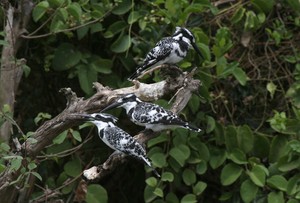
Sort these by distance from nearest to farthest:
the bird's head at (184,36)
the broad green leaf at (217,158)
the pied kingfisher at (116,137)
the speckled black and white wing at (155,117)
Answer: the pied kingfisher at (116,137) < the speckled black and white wing at (155,117) < the bird's head at (184,36) < the broad green leaf at (217,158)

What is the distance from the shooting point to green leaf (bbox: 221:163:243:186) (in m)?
4.40

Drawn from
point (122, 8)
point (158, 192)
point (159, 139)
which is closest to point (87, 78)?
point (122, 8)

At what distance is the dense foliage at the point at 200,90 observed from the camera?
14.2 ft

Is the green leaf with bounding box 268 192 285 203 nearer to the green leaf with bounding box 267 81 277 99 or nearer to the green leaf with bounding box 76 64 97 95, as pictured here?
the green leaf with bounding box 267 81 277 99

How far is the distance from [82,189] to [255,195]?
897 mm

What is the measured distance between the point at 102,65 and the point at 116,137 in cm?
113

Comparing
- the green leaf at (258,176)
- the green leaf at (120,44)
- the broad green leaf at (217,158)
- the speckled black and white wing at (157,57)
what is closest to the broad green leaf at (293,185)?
the green leaf at (258,176)

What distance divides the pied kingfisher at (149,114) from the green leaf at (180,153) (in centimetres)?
74

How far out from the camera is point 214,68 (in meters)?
4.61

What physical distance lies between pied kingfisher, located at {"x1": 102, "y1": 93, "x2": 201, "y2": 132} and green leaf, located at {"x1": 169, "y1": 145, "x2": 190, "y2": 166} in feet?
2.44

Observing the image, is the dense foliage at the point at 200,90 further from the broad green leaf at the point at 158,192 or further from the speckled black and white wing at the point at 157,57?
the speckled black and white wing at the point at 157,57

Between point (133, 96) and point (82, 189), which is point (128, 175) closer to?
point (82, 189)

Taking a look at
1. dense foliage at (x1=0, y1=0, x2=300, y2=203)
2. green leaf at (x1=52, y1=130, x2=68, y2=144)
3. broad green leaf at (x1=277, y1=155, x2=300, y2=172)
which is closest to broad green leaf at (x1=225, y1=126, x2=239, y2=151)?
dense foliage at (x1=0, y1=0, x2=300, y2=203)

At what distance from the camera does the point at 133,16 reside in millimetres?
4418
